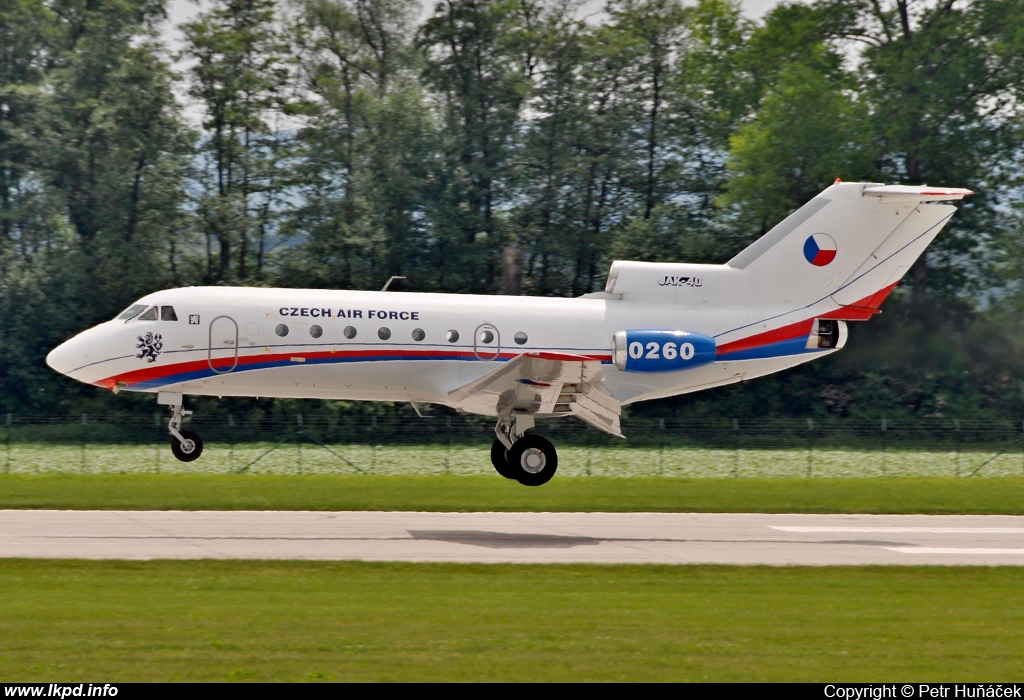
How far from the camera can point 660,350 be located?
22672mm

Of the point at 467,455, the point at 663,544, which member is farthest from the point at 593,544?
the point at 467,455

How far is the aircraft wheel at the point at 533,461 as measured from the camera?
22.5 meters

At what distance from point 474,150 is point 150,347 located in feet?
94.0

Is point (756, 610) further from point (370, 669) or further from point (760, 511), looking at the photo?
point (760, 511)

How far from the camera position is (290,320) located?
73.7 feet

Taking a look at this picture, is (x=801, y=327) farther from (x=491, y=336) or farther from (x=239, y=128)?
(x=239, y=128)

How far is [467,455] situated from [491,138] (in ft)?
66.8

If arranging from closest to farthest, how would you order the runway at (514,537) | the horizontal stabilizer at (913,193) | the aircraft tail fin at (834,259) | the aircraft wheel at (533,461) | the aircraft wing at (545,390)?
1. the runway at (514,537)
2. the aircraft wing at (545,390)
3. the aircraft wheel at (533,461)
4. the horizontal stabilizer at (913,193)
5. the aircraft tail fin at (834,259)

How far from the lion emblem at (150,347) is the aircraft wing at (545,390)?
550 centimetres

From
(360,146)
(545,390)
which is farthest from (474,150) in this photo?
(545,390)

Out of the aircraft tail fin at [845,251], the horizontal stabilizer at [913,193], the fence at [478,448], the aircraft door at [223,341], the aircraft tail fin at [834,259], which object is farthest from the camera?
the fence at [478,448]

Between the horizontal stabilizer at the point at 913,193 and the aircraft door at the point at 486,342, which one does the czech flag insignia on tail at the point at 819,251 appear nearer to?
the horizontal stabilizer at the point at 913,193

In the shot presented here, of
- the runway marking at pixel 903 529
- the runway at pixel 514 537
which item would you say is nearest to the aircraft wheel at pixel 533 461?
the runway at pixel 514 537

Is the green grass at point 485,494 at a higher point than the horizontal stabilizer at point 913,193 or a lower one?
lower
